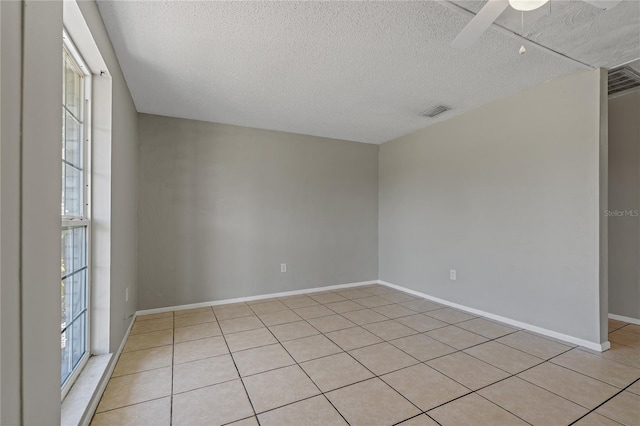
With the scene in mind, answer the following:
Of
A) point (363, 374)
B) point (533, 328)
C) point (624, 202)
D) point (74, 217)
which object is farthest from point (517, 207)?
point (74, 217)

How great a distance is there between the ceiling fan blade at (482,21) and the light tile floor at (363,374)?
81.6 inches

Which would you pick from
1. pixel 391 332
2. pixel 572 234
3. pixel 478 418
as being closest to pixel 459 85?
pixel 572 234

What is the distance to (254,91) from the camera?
9.21 feet

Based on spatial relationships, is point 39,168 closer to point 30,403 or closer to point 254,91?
point 30,403

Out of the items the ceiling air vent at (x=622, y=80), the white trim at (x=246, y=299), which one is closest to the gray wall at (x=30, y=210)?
the white trim at (x=246, y=299)

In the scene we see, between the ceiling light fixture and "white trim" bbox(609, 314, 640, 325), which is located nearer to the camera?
the ceiling light fixture

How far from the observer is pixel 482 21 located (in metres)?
1.40

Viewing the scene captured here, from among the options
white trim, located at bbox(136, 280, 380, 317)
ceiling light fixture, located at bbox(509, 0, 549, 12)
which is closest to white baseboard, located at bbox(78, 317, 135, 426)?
white trim, located at bbox(136, 280, 380, 317)

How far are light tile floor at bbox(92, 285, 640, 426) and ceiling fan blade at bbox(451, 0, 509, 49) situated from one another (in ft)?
6.80

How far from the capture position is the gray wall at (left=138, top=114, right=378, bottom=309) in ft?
11.1

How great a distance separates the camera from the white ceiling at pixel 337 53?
174 cm

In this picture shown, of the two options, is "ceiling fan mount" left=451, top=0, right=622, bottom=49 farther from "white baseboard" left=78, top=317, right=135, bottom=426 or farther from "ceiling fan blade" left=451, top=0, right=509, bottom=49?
"white baseboard" left=78, top=317, right=135, bottom=426

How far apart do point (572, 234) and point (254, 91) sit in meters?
3.21

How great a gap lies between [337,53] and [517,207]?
2.33 metres
